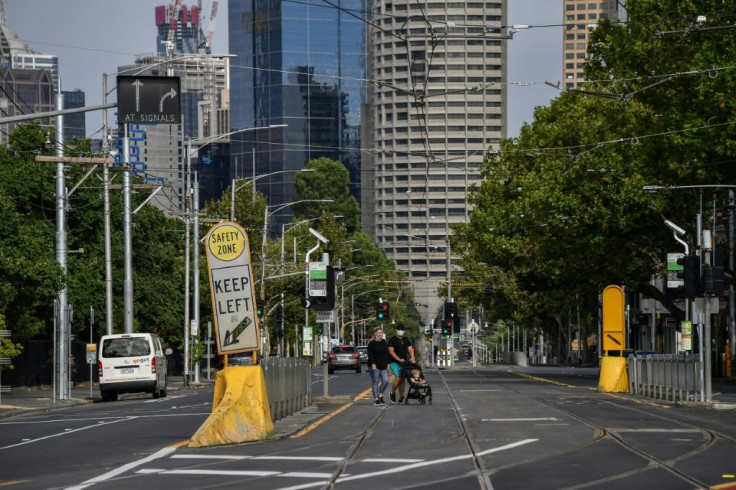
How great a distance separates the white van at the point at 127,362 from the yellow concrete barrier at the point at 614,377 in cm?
1333

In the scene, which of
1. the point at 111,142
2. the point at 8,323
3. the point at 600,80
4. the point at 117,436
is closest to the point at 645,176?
the point at 600,80

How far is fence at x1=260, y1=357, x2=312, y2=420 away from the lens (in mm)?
26906

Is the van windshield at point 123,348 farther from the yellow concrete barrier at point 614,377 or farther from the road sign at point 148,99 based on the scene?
the road sign at point 148,99

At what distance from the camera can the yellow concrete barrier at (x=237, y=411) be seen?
22297 millimetres

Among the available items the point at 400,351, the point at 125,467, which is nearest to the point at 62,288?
the point at 400,351

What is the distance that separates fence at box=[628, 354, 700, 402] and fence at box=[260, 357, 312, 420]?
28.7ft

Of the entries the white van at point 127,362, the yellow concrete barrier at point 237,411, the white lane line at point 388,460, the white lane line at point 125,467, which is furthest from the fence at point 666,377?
the white lane line at point 388,460

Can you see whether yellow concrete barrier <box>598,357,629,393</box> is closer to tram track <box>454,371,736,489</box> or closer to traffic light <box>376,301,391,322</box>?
traffic light <box>376,301,391,322</box>

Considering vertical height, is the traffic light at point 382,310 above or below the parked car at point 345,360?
above

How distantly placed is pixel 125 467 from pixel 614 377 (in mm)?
28207

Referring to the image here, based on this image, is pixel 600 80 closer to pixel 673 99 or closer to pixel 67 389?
pixel 673 99

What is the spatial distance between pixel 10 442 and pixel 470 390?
23584 mm

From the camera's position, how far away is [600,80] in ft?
179

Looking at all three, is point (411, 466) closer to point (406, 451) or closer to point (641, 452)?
point (406, 451)
